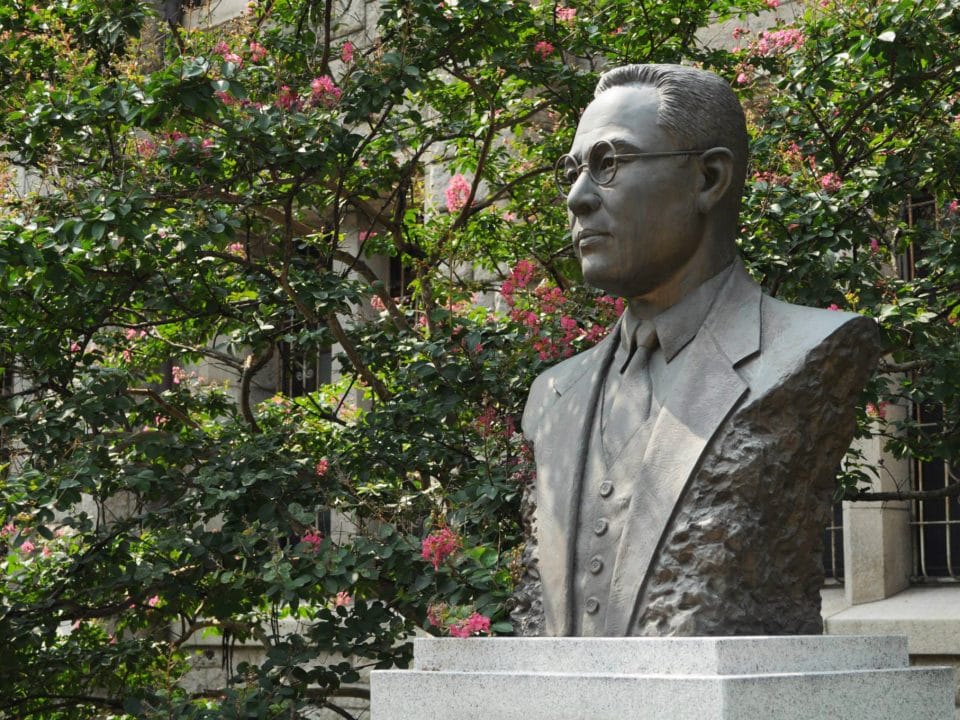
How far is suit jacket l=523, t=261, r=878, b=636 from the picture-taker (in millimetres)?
4387

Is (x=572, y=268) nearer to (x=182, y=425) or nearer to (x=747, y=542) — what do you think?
(x=182, y=425)

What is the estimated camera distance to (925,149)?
7.40m

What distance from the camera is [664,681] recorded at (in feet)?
13.0

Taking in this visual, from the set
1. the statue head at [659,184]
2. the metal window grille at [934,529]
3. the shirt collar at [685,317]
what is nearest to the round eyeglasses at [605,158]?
the statue head at [659,184]

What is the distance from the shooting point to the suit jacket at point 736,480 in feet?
14.4

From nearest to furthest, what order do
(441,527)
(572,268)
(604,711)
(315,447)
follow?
(604,711), (441,527), (315,447), (572,268)

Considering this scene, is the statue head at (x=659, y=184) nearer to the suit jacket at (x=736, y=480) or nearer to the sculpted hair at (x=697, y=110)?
the sculpted hair at (x=697, y=110)

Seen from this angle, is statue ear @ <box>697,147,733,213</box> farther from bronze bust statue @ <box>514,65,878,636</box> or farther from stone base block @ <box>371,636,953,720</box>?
stone base block @ <box>371,636,953,720</box>

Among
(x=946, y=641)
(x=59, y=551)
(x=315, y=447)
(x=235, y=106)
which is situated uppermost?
(x=235, y=106)

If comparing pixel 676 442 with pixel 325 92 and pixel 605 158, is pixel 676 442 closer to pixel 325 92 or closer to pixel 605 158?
pixel 605 158

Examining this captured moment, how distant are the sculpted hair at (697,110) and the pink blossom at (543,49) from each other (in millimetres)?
3535

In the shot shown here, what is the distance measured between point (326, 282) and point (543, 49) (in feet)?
6.12

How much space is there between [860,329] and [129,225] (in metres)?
3.80

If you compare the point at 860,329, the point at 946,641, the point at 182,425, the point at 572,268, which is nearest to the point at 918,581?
the point at 946,641
